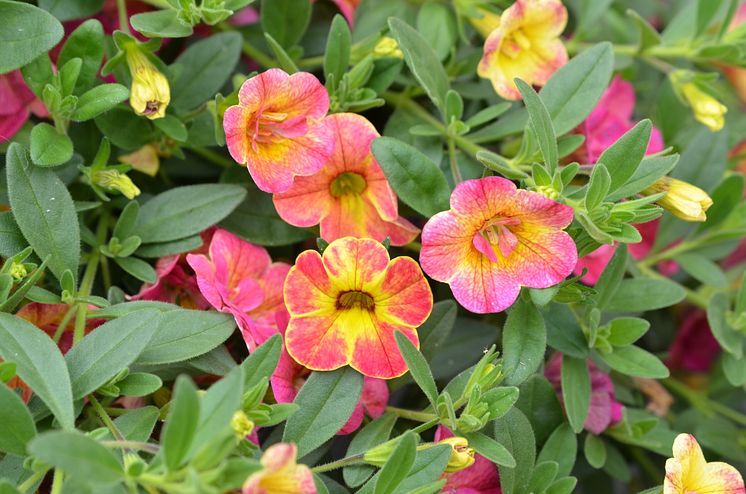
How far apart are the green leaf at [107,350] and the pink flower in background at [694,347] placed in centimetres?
100

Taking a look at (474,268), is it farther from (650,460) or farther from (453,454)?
(650,460)

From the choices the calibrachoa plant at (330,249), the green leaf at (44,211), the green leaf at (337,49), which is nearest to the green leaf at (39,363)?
the calibrachoa plant at (330,249)

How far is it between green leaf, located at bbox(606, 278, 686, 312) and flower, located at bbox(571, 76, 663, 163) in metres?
0.17

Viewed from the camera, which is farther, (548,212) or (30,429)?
(548,212)

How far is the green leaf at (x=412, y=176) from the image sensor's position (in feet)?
3.19

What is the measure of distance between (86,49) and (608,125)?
724 mm

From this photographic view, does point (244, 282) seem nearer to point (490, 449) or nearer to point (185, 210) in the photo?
point (185, 210)

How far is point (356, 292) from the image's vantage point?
97cm

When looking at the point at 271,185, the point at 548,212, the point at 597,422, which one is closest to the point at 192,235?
the point at 271,185

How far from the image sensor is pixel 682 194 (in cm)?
101

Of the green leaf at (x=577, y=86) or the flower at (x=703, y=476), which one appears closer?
the flower at (x=703, y=476)

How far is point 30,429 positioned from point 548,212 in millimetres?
558

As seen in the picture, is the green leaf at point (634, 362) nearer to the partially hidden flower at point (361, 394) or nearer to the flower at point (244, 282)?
the partially hidden flower at point (361, 394)

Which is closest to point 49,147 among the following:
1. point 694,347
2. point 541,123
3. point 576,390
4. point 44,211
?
point 44,211
